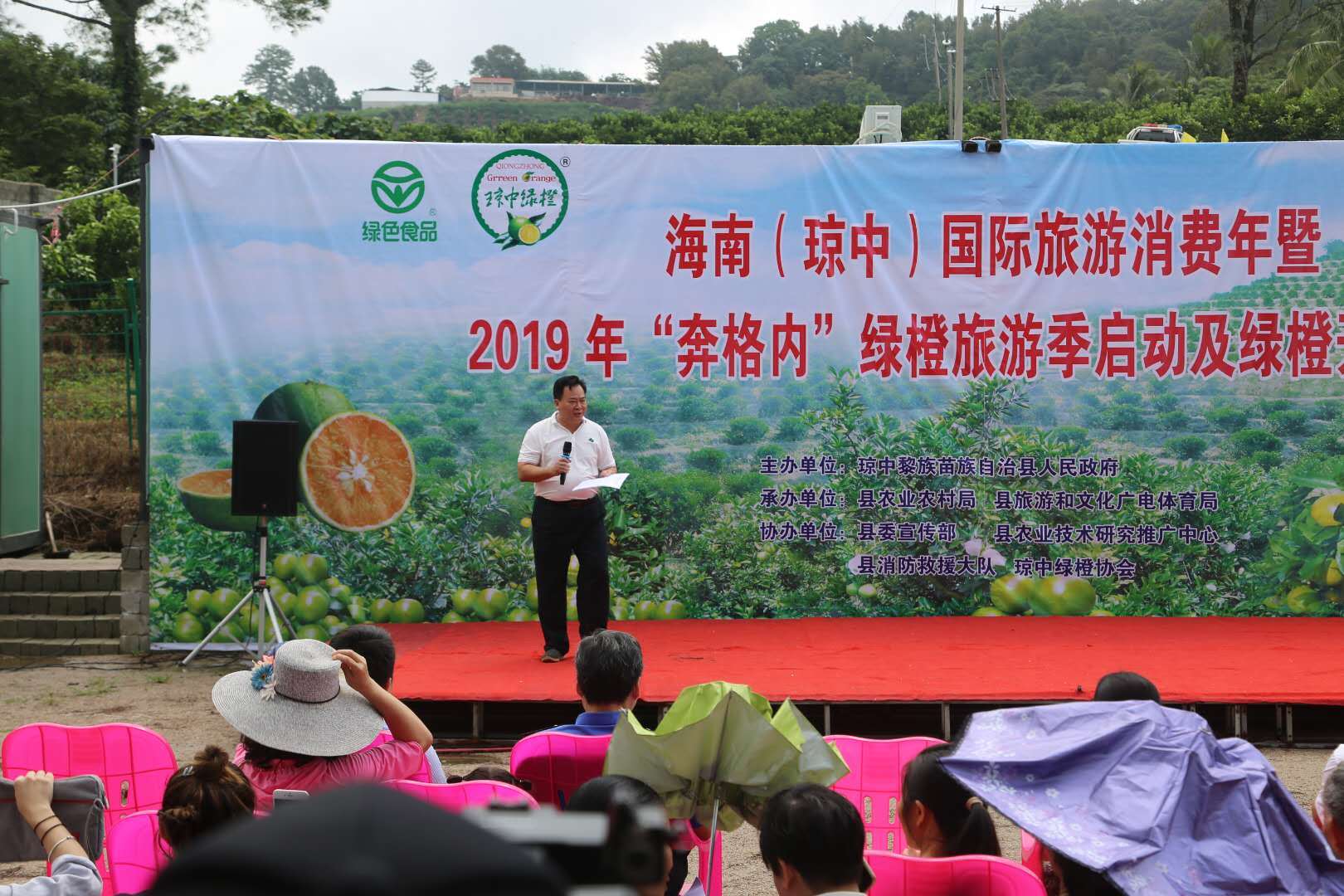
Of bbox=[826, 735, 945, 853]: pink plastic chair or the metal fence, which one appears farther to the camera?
the metal fence

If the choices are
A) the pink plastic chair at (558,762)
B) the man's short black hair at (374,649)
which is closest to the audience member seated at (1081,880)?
the pink plastic chair at (558,762)

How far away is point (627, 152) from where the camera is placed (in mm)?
6980

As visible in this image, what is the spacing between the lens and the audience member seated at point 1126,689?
3158 mm

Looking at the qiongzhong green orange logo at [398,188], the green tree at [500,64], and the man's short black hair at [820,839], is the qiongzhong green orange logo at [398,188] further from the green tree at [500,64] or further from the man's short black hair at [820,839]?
the green tree at [500,64]

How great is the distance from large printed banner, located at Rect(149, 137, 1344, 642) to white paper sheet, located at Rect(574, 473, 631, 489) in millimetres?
1015

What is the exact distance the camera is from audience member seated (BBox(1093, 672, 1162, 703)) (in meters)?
3.16

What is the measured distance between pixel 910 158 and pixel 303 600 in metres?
3.87

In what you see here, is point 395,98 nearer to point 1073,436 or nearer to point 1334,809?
point 1073,436

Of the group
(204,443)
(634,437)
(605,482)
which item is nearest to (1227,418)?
(634,437)

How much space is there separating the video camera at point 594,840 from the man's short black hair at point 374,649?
118 inches

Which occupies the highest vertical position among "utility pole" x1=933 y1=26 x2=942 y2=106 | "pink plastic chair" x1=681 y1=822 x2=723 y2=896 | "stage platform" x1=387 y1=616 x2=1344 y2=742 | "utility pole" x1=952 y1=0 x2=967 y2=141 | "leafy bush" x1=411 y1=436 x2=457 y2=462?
"utility pole" x1=933 y1=26 x2=942 y2=106

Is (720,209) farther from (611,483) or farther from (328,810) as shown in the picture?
(328,810)

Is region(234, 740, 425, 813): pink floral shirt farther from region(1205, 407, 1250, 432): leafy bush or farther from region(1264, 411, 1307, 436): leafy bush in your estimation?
region(1264, 411, 1307, 436): leafy bush

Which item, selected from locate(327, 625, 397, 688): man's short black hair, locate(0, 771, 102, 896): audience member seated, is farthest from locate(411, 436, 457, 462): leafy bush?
locate(0, 771, 102, 896): audience member seated
